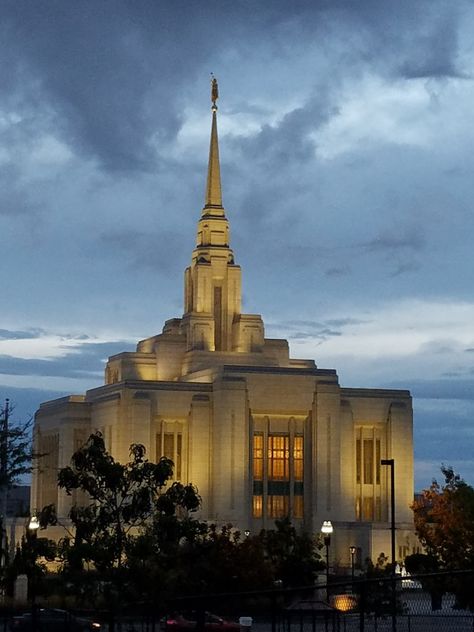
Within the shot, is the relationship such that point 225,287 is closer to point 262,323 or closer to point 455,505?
point 262,323

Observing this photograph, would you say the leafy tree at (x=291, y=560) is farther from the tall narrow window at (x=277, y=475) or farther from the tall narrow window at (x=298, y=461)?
the tall narrow window at (x=298, y=461)

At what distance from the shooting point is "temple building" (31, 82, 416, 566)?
101812 millimetres

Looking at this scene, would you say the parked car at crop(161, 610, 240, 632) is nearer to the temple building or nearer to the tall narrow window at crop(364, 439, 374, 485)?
the temple building

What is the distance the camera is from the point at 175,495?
42125 mm

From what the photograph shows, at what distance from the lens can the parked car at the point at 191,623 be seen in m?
34.8

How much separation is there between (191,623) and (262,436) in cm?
6650

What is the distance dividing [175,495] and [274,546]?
86.0ft

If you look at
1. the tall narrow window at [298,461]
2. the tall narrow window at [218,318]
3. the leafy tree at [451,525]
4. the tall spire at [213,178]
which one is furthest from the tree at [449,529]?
the tall spire at [213,178]

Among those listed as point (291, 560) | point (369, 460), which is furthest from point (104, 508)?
point (369, 460)

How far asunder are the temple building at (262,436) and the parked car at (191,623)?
54.0m

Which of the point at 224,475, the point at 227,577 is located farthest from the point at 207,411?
the point at 227,577

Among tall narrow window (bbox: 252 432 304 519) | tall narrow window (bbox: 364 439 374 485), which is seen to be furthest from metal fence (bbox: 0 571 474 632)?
tall narrow window (bbox: 364 439 374 485)

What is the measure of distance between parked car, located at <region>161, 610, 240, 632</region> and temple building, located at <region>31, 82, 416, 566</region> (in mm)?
54036

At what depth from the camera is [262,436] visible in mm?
105375
